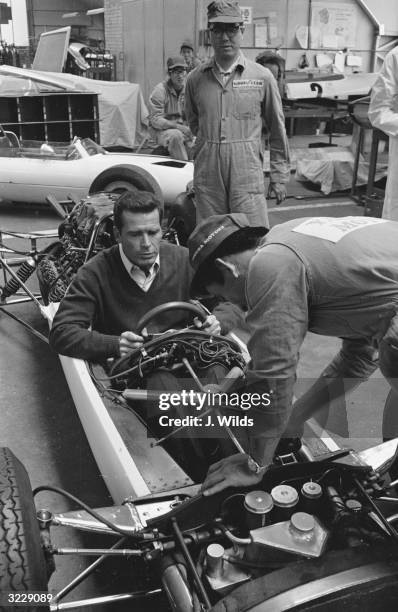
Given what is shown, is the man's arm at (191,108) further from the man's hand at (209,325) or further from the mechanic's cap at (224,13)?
the man's hand at (209,325)

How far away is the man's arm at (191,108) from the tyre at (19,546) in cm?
Answer: 354

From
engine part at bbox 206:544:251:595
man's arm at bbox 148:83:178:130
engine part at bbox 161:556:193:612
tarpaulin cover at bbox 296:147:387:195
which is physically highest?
man's arm at bbox 148:83:178:130

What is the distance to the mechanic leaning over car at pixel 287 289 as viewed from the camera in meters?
1.92

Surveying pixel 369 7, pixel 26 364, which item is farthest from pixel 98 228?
pixel 369 7

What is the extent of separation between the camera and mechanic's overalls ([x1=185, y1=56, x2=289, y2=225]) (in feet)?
14.7

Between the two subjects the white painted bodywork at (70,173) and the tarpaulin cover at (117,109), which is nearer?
the white painted bodywork at (70,173)

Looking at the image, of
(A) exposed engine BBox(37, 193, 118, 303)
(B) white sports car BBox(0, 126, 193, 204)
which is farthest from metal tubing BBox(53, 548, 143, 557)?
(B) white sports car BBox(0, 126, 193, 204)

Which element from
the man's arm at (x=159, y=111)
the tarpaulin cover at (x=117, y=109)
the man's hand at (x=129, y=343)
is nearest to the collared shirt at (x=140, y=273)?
the man's hand at (x=129, y=343)

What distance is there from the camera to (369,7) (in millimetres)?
14703

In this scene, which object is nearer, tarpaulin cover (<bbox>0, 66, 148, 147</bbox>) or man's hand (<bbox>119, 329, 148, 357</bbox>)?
man's hand (<bbox>119, 329, 148, 357</bbox>)

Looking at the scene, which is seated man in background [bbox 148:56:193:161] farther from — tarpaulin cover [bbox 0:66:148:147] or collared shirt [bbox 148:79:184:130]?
tarpaulin cover [bbox 0:66:148:147]

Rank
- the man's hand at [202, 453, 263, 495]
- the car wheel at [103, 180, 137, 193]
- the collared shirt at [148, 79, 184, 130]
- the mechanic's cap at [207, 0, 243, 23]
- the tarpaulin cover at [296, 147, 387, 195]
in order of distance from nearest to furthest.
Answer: the man's hand at [202, 453, 263, 495]
the mechanic's cap at [207, 0, 243, 23]
the car wheel at [103, 180, 137, 193]
the collared shirt at [148, 79, 184, 130]
the tarpaulin cover at [296, 147, 387, 195]

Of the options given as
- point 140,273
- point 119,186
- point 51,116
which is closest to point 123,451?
point 140,273

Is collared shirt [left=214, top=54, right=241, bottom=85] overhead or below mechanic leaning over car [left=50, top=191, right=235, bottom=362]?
overhead
